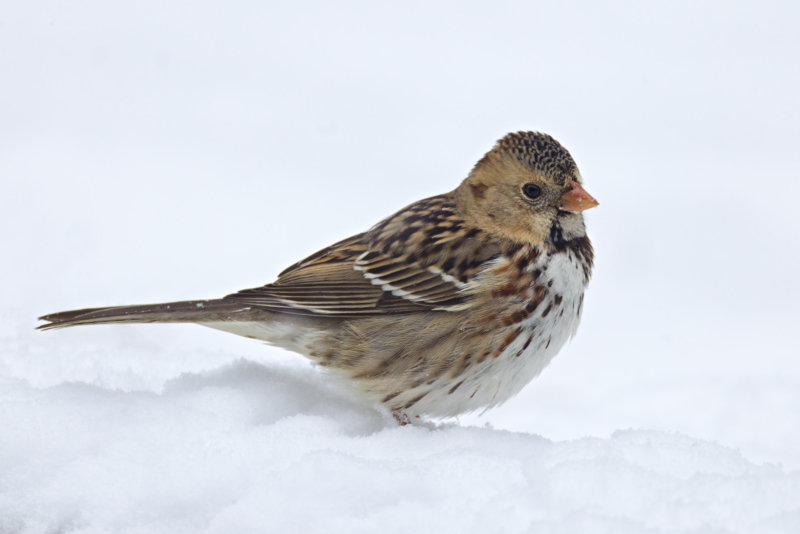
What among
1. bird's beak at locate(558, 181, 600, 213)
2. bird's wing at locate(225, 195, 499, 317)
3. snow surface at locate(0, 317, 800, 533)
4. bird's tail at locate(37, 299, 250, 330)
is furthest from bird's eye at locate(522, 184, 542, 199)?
bird's tail at locate(37, 299, 250, 330)

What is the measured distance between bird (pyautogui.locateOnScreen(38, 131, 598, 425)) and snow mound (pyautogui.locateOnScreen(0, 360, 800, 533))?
17.3 inches

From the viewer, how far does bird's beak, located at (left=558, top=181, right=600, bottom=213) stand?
336 cm

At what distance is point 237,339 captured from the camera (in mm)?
5414

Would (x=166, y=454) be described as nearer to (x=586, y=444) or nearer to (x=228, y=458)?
(x=228, y=458)

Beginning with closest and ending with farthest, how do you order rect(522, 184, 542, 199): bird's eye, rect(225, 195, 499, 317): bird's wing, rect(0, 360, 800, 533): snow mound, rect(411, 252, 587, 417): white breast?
rect(0, 360, 800, 533): snow mound < rect(411, 252, 587, 417): white breast < rect(225, 195, 499, 317): bird's wing < rect(522, 184, 542, 199): bird's eye

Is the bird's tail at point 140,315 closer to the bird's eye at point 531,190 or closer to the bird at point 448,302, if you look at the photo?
the bird at point 448,302

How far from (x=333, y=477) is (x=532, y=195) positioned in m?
1.82

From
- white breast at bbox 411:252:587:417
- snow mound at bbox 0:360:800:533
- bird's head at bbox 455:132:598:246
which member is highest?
bird's head at bbox 455:132:598:246

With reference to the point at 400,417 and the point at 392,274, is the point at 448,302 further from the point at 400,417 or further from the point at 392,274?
the point at 400,417

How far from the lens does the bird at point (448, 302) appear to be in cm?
317

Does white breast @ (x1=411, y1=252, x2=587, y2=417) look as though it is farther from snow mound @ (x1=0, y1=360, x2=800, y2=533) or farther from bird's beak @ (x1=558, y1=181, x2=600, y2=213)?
snow mound @ (x1=0, y1=360, x2=800, y2=533)

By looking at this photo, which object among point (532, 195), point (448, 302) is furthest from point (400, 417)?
point (532, 195)

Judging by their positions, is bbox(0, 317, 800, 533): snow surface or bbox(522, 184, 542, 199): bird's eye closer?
bbox(0, 317, 800, 533): snow surface

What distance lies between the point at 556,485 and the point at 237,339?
3.67 m
